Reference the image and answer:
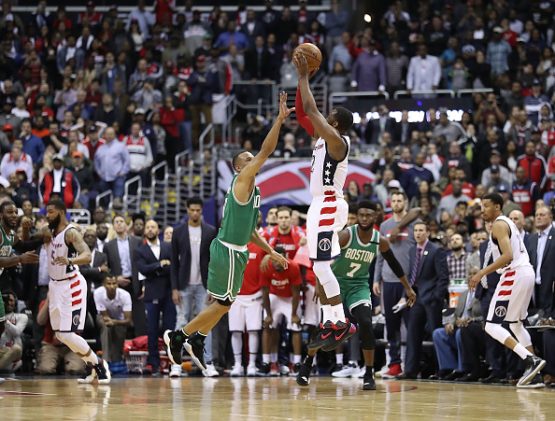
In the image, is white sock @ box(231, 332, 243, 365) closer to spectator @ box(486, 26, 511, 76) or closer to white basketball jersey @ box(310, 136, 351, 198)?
white basketball jersey @ box(310, 136, 351, 198)

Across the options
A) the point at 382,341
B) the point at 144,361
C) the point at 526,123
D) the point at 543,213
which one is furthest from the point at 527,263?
the point at 526,123

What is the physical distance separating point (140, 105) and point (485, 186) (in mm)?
8403

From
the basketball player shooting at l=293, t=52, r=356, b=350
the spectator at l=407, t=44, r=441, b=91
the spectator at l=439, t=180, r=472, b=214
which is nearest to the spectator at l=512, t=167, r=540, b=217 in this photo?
the spectator at l=439, t=180, r=472, b=214

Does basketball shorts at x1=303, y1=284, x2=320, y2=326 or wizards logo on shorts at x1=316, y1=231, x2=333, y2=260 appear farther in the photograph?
basketball shorts at x1=303, y1=284, x2=320, y2=326

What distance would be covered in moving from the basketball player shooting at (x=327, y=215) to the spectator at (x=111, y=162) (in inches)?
445

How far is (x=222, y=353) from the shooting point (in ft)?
53.6

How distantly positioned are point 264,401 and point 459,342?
4.99 metres

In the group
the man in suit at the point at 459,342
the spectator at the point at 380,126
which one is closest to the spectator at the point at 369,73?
the spectator at the point at 380,126

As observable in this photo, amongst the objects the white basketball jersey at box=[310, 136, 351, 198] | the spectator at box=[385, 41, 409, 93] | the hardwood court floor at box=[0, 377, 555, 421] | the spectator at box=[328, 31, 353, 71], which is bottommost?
the hardwood court floor at box=[0, 377, 555, 421]

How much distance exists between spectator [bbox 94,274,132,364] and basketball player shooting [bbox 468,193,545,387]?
5648 millimetres

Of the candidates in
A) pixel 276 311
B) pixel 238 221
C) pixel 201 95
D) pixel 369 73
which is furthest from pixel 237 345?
pixel 369 73

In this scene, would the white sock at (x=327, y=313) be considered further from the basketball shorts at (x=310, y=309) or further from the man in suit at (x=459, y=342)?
the basketball shorts at (x=310, y=309)

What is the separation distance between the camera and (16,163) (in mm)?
21203

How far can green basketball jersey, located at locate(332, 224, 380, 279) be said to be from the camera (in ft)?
43.7
